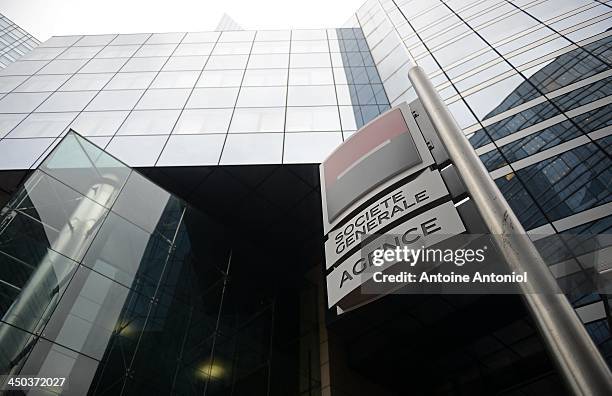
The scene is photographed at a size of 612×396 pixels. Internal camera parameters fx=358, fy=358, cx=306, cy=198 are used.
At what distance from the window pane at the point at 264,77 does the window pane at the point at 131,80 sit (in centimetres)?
455

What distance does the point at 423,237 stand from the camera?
298 centimetres

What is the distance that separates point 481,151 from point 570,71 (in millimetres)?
4038

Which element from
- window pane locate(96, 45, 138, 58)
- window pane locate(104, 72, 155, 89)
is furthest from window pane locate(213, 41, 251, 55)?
window pane locate(96, 45, 138, 58)

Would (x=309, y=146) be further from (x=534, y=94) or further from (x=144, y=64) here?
(x=144, y=64)

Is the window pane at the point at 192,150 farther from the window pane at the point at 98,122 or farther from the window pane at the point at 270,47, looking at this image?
the window pane at the point at 270,47

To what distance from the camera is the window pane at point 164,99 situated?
14.3m

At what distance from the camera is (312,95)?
14281 mm

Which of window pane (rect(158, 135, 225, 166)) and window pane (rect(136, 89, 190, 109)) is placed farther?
window pane (rect(136, 89, 190, 109))

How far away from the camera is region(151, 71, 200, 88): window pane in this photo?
15.9m

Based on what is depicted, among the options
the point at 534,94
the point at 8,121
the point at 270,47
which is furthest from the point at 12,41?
the point at 534,94

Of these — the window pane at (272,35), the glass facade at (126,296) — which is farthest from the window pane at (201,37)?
the glass facade at (126,296)

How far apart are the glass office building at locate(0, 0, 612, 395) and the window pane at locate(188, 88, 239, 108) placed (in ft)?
0.33

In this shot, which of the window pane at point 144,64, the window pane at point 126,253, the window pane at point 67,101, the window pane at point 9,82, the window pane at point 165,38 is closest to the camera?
the window pane at point 126,253

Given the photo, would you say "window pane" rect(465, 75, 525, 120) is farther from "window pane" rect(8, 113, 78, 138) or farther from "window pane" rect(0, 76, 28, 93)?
"window pane" rect(0, 76, 28, 93)
